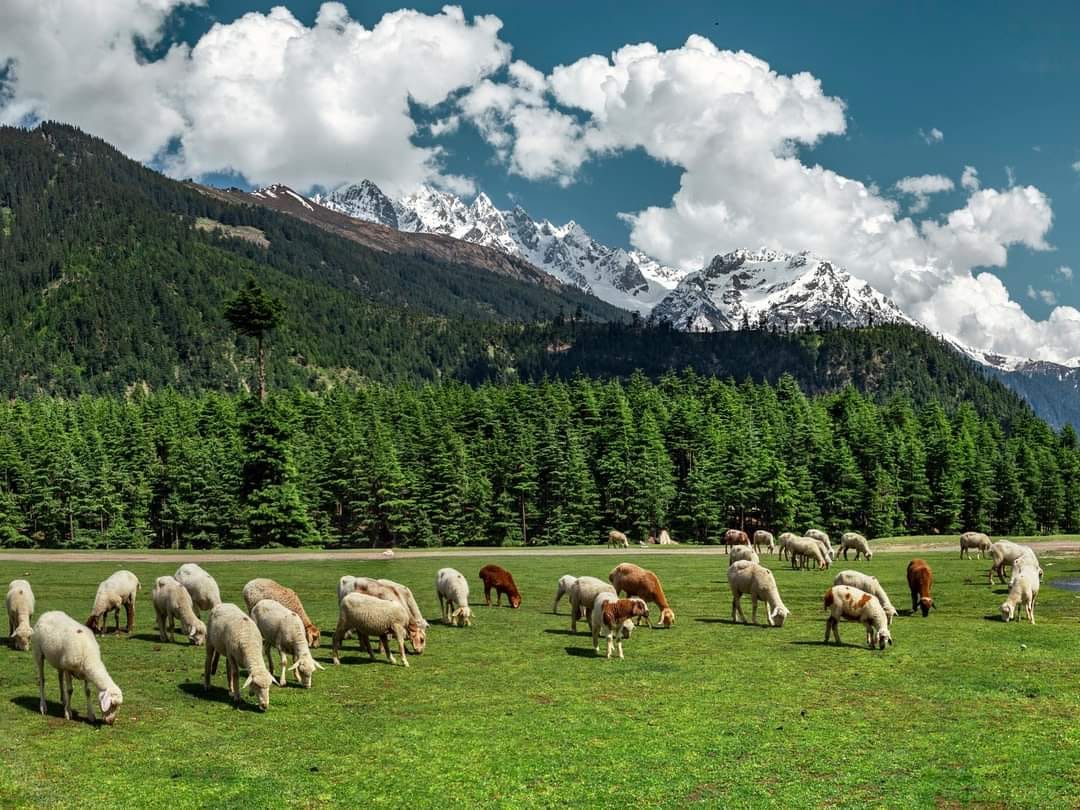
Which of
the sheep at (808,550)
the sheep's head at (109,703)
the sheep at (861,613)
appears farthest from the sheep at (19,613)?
the sheep at (808,550)

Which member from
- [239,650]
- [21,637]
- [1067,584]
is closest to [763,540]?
[1067,584]

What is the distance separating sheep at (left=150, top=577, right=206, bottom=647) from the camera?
25.5m

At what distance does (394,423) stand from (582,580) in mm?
107615

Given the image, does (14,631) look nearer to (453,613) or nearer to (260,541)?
(453,613)

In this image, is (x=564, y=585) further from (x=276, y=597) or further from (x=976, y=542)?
(x=976, y=542)

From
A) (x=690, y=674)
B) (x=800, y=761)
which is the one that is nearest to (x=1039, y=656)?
(x=690, y=674)

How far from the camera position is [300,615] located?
2489 centimetres

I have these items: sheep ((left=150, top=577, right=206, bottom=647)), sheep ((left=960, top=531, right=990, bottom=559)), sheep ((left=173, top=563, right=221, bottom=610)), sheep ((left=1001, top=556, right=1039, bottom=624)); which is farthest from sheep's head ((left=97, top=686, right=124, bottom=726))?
sheep ((left=960, top=531, right=990, bottom=559))

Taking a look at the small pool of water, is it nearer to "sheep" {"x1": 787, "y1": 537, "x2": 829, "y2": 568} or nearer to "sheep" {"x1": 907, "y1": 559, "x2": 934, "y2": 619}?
"sheep" {"x1": 907, "y1": 559, "x2": 934, "y2": 619}

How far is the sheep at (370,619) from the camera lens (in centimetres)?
2398

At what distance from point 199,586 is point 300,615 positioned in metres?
4.69

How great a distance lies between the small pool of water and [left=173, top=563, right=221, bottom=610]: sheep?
3806 centimetres

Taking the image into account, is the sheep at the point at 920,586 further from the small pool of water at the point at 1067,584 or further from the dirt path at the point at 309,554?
the dirt path at the point at 309,554

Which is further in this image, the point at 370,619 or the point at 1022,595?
the point at 1022,595
